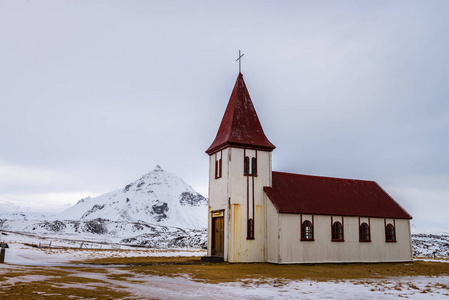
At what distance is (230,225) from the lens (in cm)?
2469

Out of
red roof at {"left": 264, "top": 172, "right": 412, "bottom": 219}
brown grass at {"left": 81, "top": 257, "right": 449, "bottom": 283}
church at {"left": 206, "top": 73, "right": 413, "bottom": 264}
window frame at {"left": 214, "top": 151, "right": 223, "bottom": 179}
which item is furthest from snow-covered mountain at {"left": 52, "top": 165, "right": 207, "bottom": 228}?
brown grass at {"left": 81, "top": 257, "right": 449, "bottom": 283}

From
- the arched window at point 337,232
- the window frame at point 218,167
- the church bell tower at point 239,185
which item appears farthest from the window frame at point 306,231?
the window frame at point 218,167

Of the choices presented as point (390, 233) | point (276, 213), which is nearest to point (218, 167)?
point (276, 213)

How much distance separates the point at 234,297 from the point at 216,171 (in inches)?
690

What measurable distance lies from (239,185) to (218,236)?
3.86m

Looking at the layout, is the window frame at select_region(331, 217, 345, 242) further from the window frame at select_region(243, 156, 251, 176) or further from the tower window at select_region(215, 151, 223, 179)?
the tower window at select_region(215, 151, 223, 179)

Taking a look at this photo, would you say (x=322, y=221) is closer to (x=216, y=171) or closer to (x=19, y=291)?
(x=216, y=171)

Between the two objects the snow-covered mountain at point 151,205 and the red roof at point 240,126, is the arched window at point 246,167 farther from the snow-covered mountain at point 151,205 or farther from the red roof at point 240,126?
the snow-covered mountain at point 151,205

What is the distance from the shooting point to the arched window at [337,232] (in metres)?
27.0

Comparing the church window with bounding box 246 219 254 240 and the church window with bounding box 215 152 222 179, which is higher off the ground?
the church window with bounding box 215 152 222 179

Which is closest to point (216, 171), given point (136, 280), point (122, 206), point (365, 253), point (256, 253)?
point (256, 253)

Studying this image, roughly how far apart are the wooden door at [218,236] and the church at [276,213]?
0.06m

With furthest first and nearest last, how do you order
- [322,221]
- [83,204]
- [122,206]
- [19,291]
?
[83,204]
[122,206]
[322,221]
[19,291]

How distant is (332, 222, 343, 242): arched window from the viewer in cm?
2700
